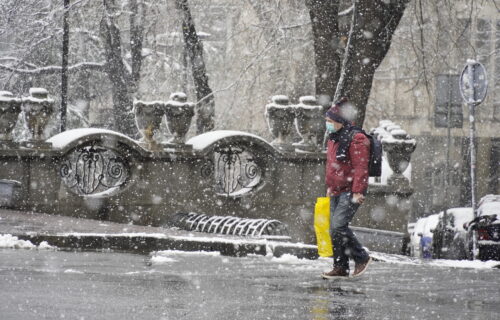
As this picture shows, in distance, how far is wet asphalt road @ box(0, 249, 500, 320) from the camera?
287 inches

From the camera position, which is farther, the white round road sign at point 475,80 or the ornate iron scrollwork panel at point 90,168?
the white round road sign at point 475,80

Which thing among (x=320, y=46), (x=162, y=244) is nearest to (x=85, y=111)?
(x=320, y=46)

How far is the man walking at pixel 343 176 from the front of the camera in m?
9.97

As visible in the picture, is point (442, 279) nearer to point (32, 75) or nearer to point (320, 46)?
point (320, 46)

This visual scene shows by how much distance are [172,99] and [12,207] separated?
337 cm

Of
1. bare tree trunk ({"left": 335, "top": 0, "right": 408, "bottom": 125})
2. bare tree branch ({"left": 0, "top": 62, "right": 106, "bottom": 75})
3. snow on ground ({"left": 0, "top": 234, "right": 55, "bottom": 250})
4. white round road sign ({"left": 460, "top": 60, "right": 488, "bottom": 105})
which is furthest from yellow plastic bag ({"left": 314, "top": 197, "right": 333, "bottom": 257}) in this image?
bare tree branch ({"left": 0, "top": 62, "right": 106, "bottom": 75})

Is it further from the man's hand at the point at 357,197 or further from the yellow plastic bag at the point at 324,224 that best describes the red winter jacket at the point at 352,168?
the yellow plastic bag at the point at 324,224

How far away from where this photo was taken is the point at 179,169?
59.5 ft

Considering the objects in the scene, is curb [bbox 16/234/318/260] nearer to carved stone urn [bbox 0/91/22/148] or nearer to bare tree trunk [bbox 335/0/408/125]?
carved stone urn [bbox 0/91/22/148]

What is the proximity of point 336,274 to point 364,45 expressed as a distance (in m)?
11.1

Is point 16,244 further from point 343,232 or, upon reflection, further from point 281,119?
point 281,119

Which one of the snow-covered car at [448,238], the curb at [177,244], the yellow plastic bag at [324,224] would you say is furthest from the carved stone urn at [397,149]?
the yellow plastic bag at [324,224]

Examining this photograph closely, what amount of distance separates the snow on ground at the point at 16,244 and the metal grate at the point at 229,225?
402 centimetres

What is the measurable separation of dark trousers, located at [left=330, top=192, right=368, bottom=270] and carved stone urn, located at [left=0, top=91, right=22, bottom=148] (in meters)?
8.02
